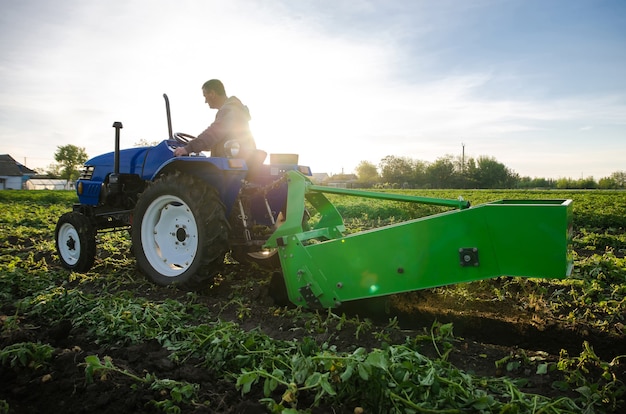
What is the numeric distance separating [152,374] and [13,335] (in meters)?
1.13

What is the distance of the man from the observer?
14.0 ft

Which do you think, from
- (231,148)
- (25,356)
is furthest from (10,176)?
(25,356)

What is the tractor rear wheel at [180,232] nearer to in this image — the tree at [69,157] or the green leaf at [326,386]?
the green leaf at [326,386]

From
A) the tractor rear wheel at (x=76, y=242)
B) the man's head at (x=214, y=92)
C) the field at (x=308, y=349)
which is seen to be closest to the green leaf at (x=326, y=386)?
the field at (x=308, y=349)

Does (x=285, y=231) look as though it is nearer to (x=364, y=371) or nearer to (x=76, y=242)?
(x=364, y=371)

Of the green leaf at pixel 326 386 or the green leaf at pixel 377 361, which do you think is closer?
the green leaf at pixel 326 386

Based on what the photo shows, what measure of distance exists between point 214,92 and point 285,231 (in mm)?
1987

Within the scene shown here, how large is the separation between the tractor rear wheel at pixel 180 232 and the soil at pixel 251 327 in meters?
0.22

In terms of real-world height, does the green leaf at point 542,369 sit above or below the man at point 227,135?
below

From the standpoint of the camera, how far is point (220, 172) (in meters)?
4.17

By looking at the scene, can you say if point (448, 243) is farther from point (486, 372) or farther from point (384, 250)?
point (486, 372)

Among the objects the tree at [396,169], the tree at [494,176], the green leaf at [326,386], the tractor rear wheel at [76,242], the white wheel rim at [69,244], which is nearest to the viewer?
the green leaf at [326,386]

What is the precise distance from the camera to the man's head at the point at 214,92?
4.75 meters

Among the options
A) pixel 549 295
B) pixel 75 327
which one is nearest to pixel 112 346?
pixel 75 327
